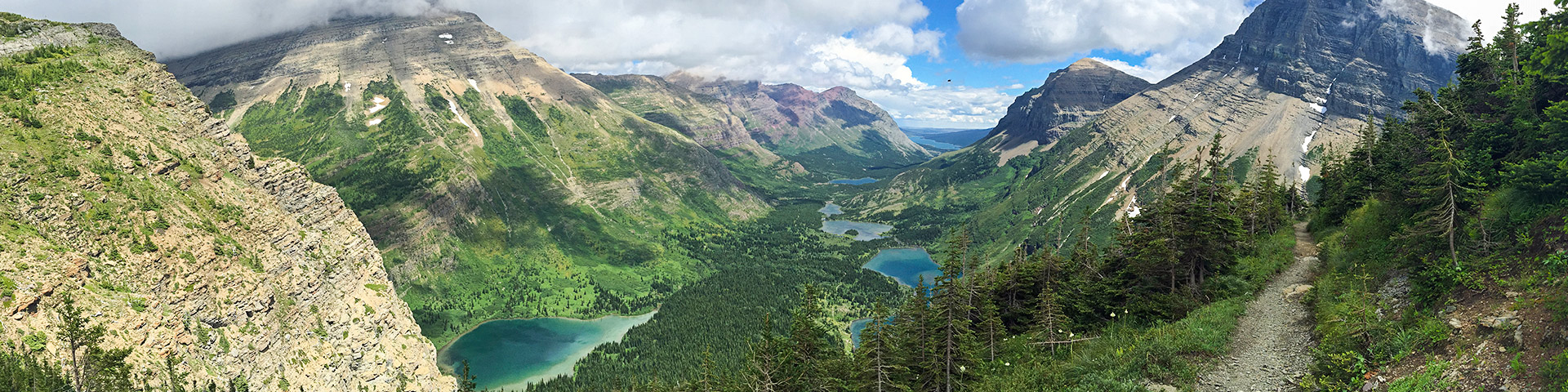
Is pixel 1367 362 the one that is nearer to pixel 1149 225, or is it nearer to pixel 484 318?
pixel 1149 225

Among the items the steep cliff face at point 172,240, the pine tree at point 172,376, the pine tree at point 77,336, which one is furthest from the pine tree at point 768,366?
the steep cliff face at point 172,240

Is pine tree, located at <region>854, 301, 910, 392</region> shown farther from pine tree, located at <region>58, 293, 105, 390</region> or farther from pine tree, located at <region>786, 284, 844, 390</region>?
pine tree, located at <region>58, 293, 105, 390</region>

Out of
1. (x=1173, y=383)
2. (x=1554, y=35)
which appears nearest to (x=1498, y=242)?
(x=1554, y=35)

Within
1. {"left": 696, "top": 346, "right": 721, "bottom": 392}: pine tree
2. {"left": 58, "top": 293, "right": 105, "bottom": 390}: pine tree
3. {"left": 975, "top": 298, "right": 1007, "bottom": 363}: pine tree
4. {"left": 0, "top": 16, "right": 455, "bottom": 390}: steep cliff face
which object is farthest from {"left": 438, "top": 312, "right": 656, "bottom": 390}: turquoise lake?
{"left": 975, "top": 298, "right": 1007, "bottom": 363}: pine tree

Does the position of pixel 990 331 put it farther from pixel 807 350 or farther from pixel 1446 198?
pixel 1446 198

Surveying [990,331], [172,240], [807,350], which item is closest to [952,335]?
[990,331]

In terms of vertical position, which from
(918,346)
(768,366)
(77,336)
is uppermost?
(918,346)
